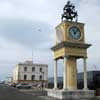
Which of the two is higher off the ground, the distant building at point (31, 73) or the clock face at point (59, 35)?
the clock face at point (59, 35)

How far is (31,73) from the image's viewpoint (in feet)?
373

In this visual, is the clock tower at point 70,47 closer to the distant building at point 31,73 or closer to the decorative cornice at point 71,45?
the decorative cornice at point 71,45

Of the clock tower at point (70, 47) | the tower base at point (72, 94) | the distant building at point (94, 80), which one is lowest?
the tower base at point (72, 94)

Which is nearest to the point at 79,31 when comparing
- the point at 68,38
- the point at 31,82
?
the point at 68,38

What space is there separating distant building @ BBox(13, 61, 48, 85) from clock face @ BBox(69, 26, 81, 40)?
250 ft

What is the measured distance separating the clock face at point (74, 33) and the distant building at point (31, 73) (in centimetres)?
7608

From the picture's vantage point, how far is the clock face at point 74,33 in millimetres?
38450

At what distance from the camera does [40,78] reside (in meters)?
115

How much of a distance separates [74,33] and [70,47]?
292 cm

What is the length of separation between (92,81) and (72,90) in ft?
45.0

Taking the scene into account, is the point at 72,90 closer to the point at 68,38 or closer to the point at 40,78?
the point at 68,38

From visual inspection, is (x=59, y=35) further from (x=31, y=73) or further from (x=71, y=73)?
(x=31, y=73)

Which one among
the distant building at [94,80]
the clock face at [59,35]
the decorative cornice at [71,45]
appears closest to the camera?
the decorative cornice at [71,45]

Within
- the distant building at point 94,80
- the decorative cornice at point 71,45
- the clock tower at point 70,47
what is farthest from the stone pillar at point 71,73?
the distant building at point 94,80
